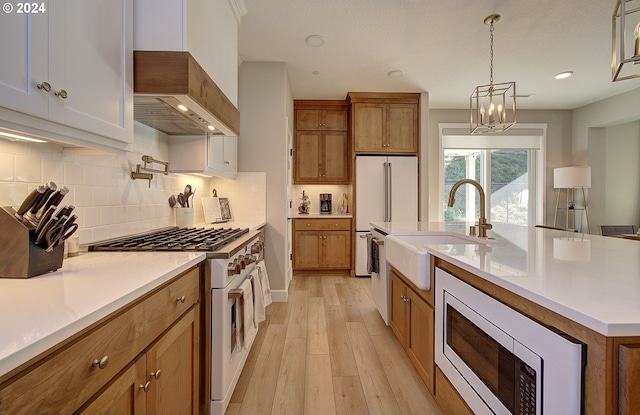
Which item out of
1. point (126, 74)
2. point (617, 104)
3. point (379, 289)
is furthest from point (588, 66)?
point (126, 74)

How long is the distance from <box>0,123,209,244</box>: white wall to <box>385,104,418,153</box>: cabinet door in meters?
3.06

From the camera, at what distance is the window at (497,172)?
5051 mm

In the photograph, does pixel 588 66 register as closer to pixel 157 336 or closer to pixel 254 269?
pixel 254 269

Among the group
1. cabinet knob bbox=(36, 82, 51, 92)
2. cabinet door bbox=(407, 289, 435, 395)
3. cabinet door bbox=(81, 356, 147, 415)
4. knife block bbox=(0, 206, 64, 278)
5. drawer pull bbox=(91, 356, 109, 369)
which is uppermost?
cabinet knob bbox=(36, 82, 51, 92)

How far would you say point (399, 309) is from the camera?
2.09m

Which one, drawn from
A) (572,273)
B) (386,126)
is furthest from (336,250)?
(572,273)

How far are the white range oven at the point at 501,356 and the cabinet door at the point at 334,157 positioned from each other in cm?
335

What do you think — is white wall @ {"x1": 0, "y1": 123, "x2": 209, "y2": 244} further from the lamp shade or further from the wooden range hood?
the lamp shade

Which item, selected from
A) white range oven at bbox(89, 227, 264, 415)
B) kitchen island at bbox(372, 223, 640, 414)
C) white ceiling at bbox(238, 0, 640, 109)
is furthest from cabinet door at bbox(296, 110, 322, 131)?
kitchen island at bbox(372, 223, 640, 414)

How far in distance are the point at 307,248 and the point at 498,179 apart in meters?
3.72

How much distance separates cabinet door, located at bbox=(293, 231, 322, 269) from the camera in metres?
4.31

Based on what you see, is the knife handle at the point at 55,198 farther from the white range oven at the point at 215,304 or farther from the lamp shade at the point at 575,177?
the lamp shade at the point at 575,177

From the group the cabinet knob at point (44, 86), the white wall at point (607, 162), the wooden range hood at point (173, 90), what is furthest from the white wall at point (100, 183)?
the white wall at point (607, 162)

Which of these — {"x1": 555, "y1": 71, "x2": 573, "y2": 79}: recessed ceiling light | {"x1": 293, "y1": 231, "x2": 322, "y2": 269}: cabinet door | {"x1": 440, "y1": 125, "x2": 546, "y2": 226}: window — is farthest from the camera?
{"x1": 440, "y1": 125, "x2": 546, "y2": 226}: window
